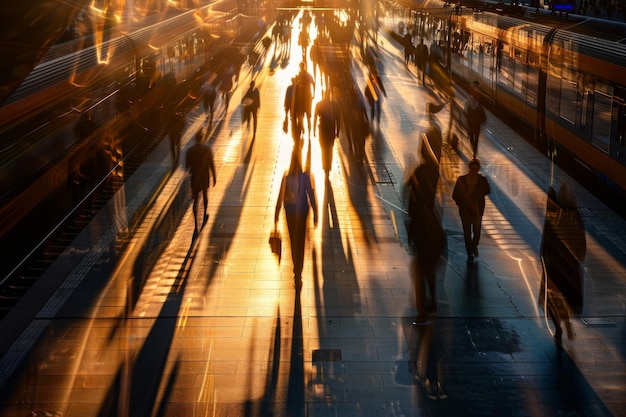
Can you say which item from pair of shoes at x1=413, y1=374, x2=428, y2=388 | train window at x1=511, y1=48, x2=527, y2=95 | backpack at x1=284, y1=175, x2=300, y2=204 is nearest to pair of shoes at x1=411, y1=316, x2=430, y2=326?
pair of shoes at x1=413, y1=374, x2=428, y2=388

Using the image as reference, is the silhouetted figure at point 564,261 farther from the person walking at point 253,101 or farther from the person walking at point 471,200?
the person walking at point 253,101

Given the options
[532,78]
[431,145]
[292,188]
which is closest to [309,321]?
[292,188]

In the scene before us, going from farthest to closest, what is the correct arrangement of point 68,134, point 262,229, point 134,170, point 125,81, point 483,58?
point 483,58
point 125,81
point 134,170
point 68,134
point 262,229

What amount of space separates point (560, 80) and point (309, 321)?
10.9m

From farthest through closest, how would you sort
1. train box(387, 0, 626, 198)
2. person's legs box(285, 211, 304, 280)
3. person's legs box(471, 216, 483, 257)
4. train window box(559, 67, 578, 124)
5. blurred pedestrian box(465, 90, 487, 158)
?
blurred pedestrian box(465, 90, 487, 158), train window box(559, 67, 578, 124), train box(387, 0, 626, 198), person's legs box(471, 216, 483, 257), person's legs box(285, 211, 304, 280)

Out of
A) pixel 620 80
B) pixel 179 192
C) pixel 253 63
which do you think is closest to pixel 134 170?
pixel 179 192

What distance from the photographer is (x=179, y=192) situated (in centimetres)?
1515

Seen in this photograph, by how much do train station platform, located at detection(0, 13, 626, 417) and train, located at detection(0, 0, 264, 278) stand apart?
4.29ft

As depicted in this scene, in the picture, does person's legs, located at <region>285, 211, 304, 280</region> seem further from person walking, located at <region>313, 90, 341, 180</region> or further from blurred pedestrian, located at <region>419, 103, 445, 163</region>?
person walking, located at <region>313, 90, 341, 180</region>

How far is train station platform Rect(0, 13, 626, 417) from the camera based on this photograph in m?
7.21

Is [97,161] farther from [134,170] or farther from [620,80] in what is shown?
[620,80]

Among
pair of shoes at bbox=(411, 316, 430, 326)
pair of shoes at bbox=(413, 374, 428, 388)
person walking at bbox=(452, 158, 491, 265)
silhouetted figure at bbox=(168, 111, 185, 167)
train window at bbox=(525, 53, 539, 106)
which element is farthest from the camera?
train window at bbox=(525, 53, 539, 106)

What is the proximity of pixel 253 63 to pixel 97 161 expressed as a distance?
19945mm

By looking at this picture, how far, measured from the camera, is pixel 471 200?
10742 mm
